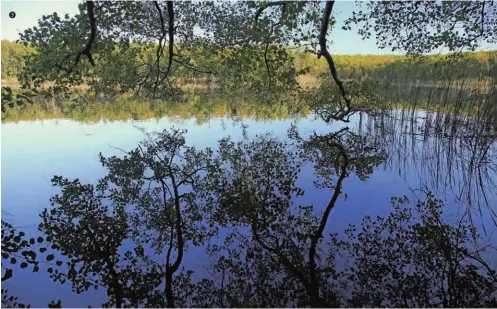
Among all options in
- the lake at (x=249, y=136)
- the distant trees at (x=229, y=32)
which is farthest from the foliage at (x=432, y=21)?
the lake at (x=249, y=136)

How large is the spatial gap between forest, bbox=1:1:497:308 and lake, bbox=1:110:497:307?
0.10 feet

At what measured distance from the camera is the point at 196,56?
5867 millimetres

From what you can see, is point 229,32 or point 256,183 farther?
point 229,32

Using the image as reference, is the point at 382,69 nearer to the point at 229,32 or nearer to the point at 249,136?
the point at 249,136

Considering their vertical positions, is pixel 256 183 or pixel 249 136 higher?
pixel 249 136

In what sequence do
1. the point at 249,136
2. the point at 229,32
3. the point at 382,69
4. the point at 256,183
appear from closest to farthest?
the point at 256,183 < the point at 229,32 < the point at 249,136 < the point at 382,69

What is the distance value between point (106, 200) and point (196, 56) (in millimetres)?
3016

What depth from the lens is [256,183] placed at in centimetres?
446

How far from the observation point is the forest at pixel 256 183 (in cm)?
273

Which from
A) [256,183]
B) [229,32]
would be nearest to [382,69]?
[229,32]

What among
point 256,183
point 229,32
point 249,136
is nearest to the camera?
point 256,183

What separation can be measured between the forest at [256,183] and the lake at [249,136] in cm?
3

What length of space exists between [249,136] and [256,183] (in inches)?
116

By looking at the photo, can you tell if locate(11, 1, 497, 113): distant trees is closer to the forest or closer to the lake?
the forest
